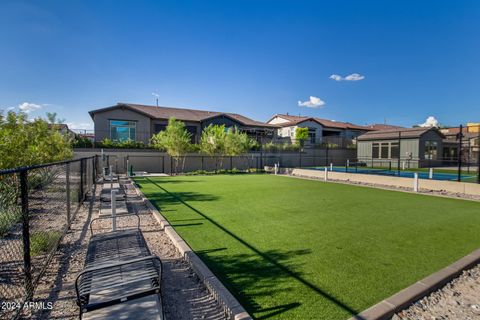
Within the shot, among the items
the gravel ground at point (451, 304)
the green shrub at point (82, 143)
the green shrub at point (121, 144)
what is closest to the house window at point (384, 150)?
the green shrub at point (121, 144)

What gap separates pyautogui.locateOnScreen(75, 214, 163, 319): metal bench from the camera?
2.18 m

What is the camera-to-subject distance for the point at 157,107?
29.4 metres

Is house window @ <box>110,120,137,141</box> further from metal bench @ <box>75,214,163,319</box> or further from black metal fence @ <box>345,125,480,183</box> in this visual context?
metal bench @ <box>75,214,163,319</box>

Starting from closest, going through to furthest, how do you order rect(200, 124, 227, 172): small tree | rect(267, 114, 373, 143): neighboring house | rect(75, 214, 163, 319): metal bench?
rect(75, 214, 163, 319): metal bench
rect(200, 124, 227, 172): small tree
rect(267, 114, 373, 143): neighboring house

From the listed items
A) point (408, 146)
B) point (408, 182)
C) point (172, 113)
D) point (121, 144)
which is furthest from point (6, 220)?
point (408, 146)

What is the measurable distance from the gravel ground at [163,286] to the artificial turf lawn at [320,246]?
349 millimetres

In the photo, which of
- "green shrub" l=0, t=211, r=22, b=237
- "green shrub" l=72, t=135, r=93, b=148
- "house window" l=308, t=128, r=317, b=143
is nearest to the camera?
"green shrub" l=0, t=211, r=22, b=237

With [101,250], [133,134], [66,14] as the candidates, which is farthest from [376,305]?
[133,134]

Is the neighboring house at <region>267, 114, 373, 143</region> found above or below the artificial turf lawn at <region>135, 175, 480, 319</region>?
above

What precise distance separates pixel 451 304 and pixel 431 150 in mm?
28817

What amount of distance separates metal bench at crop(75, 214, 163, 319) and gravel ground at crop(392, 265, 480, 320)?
8.20 ft

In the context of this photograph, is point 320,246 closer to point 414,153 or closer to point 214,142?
point 214,142

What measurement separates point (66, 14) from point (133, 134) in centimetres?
1407

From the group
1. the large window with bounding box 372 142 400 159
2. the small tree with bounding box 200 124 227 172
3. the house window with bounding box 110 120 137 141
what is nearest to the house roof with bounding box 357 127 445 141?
the large window with bounding box 372 142 400 159
